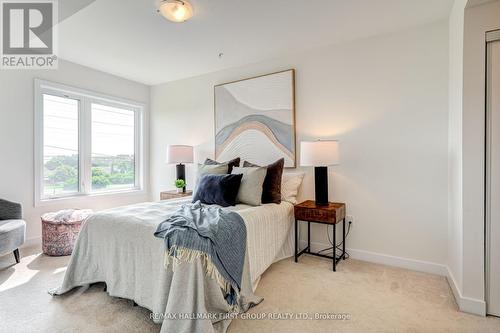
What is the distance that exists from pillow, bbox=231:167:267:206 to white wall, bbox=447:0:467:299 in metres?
1.71

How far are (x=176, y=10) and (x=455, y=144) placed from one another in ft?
8.76

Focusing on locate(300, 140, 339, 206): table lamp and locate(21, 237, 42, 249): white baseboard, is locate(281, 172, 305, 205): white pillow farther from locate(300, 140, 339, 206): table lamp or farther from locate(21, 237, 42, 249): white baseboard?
locate(21, 237, 42, 249): white baseboard

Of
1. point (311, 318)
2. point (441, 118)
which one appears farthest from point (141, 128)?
point (441, 118)

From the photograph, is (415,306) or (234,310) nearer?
(234,310)

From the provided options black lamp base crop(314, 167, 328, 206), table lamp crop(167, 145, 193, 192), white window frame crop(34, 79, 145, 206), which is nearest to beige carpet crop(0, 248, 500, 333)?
black lamp base crop(314, 167, 328, 206)

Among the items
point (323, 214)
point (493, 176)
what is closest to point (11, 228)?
point (323, 214)

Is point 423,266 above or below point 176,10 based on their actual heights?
below

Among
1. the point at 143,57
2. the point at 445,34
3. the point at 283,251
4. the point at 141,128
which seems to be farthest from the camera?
the point at 141,128

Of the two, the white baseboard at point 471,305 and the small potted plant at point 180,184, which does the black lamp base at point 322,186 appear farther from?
the small potted plant at point 180,184

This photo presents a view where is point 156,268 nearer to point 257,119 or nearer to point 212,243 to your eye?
point 212,243

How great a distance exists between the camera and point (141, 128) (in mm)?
4625

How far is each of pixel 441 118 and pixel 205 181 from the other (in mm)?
2461

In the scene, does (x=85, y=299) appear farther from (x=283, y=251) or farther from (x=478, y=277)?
(x=478, y=277)

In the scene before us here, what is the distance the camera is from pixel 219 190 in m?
2.67
